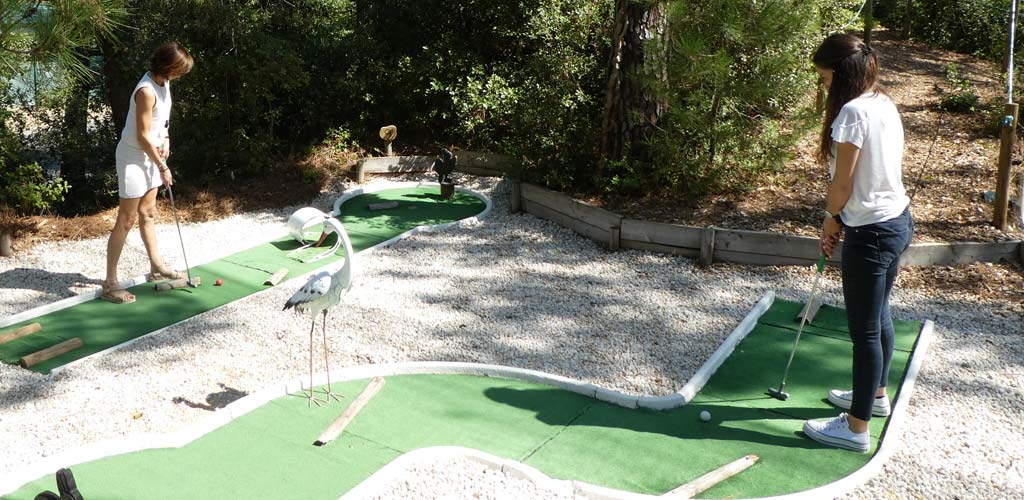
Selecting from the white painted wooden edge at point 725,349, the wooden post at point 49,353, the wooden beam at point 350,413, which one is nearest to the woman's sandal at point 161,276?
the wooden post at point 49,353

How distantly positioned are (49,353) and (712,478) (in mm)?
3679

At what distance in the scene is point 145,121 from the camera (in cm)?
509

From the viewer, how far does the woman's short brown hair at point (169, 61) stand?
4.99 meters

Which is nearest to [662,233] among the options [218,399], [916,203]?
[916,203]

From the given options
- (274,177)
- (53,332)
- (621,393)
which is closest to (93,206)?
(274,177)

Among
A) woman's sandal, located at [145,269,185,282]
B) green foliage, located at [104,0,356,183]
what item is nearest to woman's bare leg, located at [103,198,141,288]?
woman's sandal, located at [145,269,185,282]

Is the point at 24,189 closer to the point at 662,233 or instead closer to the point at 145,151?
the point at 145,151

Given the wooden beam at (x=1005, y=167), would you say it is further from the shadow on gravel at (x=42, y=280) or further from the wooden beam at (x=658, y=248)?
the shadow on gravel at (x=42, y=280)

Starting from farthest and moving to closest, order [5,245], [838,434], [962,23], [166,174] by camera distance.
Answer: [962,23] < [5,245] < [166,174] < [838,434]

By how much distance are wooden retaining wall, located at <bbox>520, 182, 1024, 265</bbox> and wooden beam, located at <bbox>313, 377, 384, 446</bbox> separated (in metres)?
2.99

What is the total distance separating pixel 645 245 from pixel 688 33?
1819 millimetres

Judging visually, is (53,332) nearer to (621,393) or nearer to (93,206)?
(621,393)

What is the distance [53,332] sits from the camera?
5016 millimetres

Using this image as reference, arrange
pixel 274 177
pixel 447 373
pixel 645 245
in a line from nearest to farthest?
pixel 447 373 → pixel 645 245 → pixel 274 177
